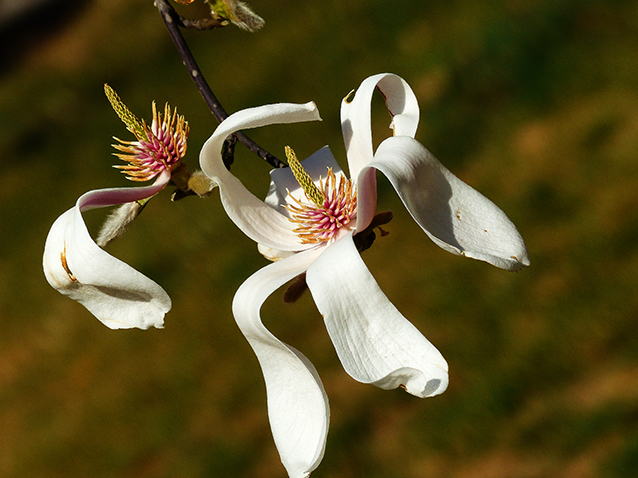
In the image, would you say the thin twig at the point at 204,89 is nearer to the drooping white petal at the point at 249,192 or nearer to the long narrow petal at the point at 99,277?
the drooping white petal at the point at 249,192

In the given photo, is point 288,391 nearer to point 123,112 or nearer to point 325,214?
point 325,214

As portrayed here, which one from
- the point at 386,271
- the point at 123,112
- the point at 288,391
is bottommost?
the point at 386,271

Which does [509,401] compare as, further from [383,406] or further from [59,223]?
[59,223]

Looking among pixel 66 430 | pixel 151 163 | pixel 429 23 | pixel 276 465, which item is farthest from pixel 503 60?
pixel 66 430

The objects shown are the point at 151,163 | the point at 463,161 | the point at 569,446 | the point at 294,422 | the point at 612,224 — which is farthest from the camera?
the point at 463,161

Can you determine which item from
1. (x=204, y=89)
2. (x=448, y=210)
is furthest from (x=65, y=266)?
(x=448, y=210)

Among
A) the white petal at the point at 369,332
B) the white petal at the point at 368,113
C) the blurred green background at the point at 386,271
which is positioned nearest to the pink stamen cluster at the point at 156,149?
the white petal at the point at 368,113
